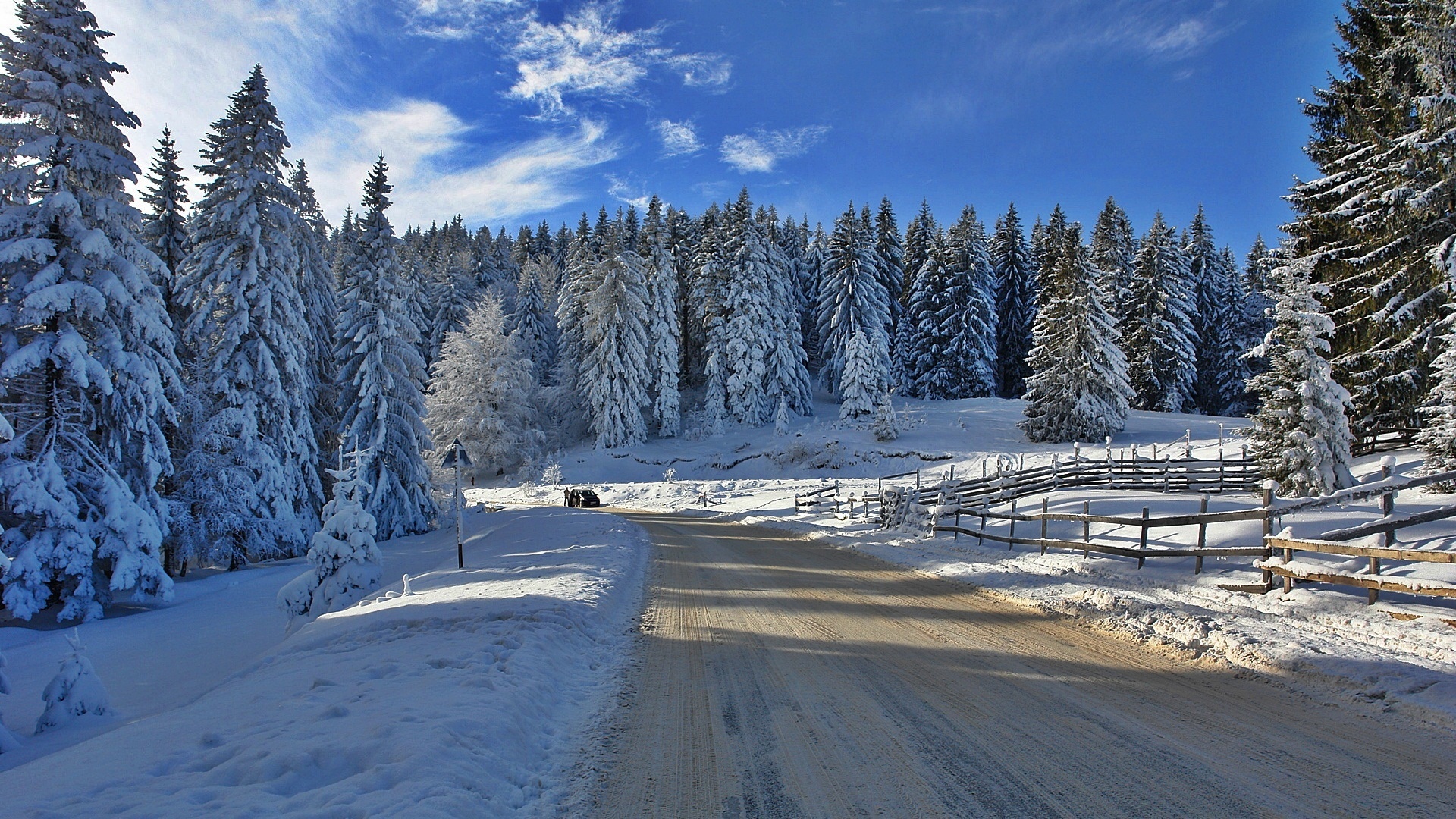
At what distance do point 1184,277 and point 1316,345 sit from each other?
40093 mm

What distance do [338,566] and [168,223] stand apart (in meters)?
20.3

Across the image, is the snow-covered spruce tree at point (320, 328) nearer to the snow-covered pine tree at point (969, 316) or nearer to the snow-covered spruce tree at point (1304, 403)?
the snow-covered spruce tree at point (1304, 403)

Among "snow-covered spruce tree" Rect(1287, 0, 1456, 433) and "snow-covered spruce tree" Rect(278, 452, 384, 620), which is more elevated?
"snow-covered spruce tree" Rect(1287, 0, 1456, 433)

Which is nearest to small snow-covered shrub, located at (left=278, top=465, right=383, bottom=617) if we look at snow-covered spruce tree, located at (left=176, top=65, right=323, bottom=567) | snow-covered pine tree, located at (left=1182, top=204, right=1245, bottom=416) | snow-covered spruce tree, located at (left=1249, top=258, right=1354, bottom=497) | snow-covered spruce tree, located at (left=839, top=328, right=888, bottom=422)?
snow-covered spruce tree, located at (left=176, top=65, right=323, bottom=567)

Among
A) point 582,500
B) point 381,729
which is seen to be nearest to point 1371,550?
point 381,729

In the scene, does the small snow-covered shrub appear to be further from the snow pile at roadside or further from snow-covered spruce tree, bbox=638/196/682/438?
snow-covered spruce tree, bbox=638/196/682/438

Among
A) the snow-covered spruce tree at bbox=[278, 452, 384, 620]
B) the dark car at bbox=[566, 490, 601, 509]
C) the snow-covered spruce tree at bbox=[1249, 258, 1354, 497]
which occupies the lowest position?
the dark car at bbox=[566, 490, 601, 509]

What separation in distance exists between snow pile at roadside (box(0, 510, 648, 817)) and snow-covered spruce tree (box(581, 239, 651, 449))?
131 feet

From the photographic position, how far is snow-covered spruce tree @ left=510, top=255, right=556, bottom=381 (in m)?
61.5

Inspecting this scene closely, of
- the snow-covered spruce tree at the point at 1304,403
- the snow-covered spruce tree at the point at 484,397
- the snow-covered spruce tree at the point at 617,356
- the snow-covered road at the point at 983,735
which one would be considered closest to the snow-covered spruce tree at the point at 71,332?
the snow-covered road at the point at 983,735

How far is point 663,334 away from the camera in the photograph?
52688 mm

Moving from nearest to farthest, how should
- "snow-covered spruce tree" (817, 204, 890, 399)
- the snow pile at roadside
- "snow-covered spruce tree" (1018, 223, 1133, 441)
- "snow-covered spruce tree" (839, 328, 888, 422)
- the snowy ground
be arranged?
the snow pile at roadside, the snowy ground, "snow-covered spruce tree" (1018, 223, 1133, 441), "snow-covered spruce tree" (839, 328, 888, 422), "snow-covered spruce tree" (817, 204, 890, 399)

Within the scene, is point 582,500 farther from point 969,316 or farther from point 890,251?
point 890,251

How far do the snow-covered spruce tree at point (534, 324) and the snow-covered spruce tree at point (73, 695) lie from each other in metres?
51.6
